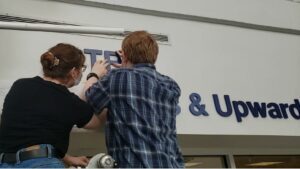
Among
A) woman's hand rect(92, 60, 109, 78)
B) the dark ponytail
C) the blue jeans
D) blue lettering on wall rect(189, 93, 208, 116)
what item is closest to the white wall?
blue lettering on wall rect(189, 93, 208, 116)

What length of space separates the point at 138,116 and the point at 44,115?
1.35 feet

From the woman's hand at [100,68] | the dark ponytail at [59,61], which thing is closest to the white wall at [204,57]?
the woman's hand at [100,68]

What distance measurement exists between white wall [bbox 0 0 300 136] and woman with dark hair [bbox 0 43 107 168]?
1.80 ft

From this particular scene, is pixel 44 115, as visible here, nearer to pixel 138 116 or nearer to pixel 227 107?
pixel 138 116

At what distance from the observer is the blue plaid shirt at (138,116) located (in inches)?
76.7

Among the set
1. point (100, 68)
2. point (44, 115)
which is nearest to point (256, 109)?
point (100, 68)

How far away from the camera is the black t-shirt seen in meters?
1.84

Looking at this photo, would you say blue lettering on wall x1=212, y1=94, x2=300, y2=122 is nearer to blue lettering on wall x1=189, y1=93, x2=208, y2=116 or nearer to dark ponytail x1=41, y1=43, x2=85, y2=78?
blue lettering on wall x1=189, y1=93, x2=208, y2=116

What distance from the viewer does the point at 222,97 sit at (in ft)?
10.2

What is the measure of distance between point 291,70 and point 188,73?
0.96 metres

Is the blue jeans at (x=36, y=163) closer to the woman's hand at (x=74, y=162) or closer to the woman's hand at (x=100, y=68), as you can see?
the woman's hand at (x=74, y=162)

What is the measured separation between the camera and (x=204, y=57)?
3.17 metres

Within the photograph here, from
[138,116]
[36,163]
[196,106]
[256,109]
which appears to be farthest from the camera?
[256,109]

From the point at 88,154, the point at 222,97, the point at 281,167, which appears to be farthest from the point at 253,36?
the point at 88,154
